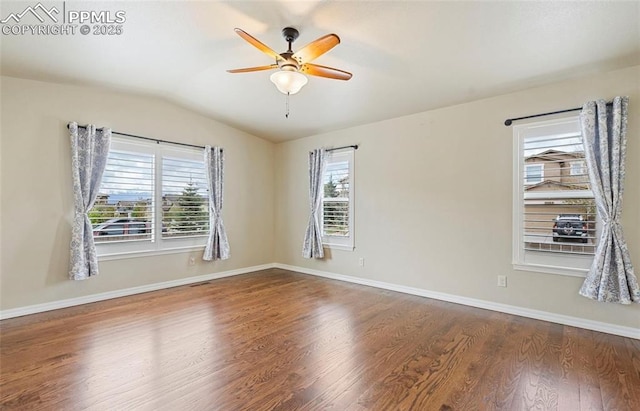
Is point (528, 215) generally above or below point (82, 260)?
above

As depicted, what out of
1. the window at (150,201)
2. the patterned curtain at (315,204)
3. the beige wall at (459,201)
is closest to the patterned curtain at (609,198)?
the beige wall at (459,201)

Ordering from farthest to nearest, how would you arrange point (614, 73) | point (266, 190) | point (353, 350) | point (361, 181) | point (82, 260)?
1. point (266, 190)
2. point (361, 181)
3. point (82, 260)
4. point (614, 73)
5. point (353, 350)

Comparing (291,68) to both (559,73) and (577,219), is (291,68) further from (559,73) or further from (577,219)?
(577,219)

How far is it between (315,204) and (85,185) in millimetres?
3292

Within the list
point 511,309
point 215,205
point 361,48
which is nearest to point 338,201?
point 215,205

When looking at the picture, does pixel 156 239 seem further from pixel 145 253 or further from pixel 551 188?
pixel 551 188

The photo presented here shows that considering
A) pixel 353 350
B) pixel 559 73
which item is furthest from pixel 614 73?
pixel 353 350

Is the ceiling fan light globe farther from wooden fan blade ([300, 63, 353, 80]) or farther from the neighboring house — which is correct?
the neighboring house

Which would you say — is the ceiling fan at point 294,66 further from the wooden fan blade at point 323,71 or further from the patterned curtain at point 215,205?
the patterned curtain at point 215,205

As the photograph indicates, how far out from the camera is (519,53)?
282 centimetres

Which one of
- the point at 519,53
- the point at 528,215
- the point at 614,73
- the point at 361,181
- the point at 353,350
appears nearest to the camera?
the point at 353,350

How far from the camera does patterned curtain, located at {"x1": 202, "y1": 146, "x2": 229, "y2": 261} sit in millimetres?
→ 5145

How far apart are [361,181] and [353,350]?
2.87 meters

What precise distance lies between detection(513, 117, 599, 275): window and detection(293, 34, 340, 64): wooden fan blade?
2532 millimetres
